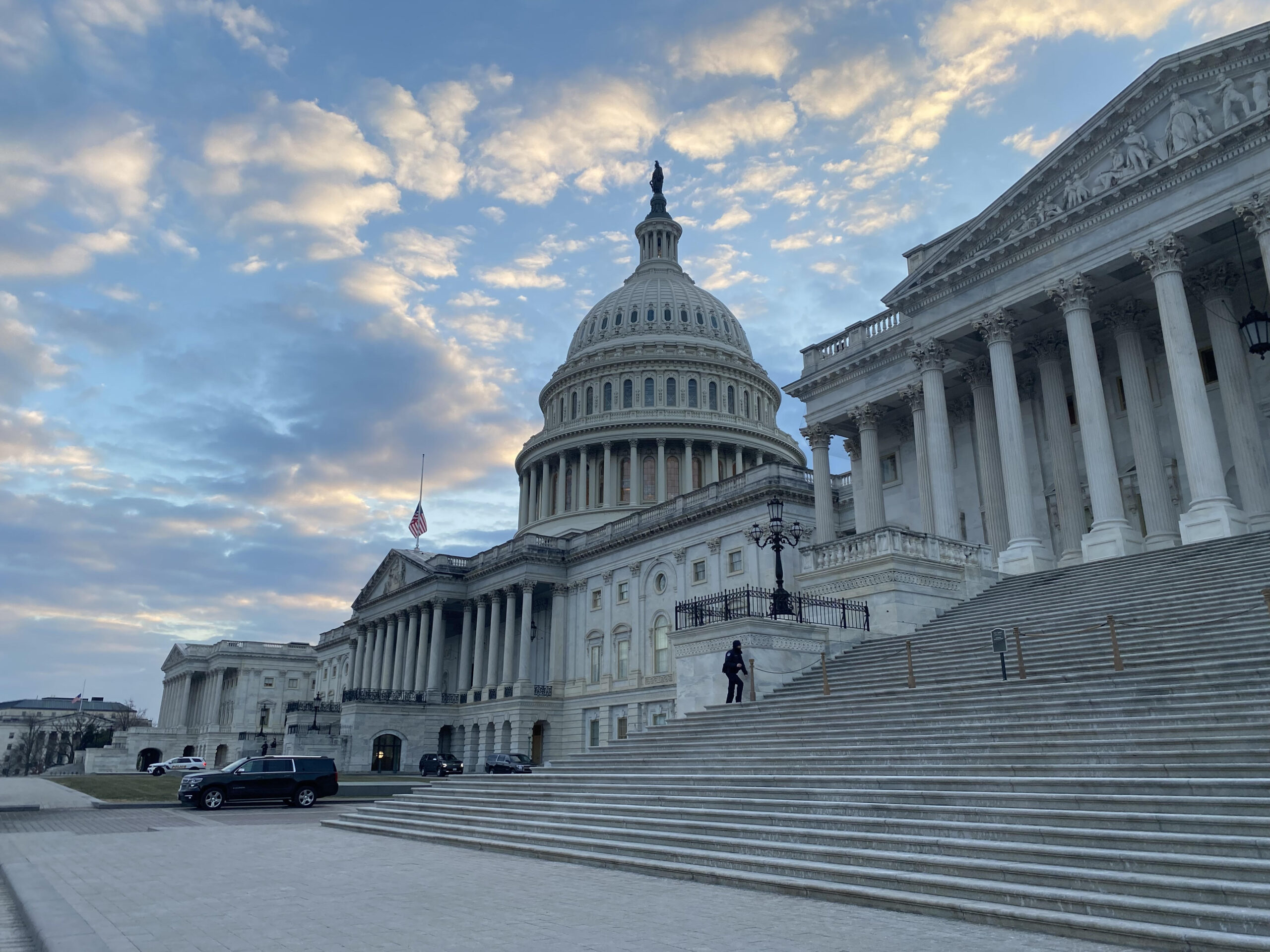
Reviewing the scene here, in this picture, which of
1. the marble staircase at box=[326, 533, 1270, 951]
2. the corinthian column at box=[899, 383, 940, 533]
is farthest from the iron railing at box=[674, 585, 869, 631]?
the corinthian column at box=[899, 383, 940, 533]

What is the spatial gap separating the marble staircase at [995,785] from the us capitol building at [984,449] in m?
4.84

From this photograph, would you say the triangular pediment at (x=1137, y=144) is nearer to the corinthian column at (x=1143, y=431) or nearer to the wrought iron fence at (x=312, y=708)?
the corinthian column at (x=1143, y=431)

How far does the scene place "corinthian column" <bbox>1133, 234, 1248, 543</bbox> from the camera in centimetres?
2570

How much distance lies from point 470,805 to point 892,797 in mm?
11325

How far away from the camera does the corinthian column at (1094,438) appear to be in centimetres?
2861

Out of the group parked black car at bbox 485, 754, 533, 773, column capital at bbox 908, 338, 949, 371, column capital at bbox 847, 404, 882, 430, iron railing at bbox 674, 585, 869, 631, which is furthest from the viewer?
parked black car at bbox 485, 754, 533, 773

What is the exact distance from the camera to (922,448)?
129ft

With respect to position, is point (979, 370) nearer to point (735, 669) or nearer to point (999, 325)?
point (999, 325)

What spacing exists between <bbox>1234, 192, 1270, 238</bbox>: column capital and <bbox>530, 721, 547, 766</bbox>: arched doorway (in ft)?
182

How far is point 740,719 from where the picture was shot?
68.6ft

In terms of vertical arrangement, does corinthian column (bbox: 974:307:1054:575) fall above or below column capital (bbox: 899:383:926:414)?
below

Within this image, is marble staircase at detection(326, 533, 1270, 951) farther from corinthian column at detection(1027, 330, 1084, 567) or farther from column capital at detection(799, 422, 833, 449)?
column capital at detection(799, 422, 833, 449)

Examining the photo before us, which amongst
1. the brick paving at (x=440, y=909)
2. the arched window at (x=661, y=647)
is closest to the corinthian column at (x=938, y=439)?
the brick paving at (x=440, y=909)

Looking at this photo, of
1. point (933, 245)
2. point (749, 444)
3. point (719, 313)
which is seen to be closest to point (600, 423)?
point (749, 444)
